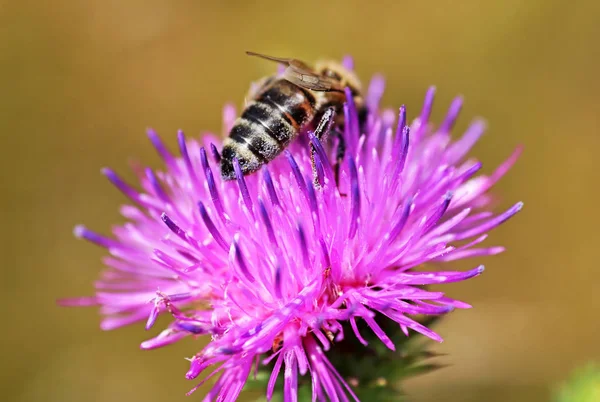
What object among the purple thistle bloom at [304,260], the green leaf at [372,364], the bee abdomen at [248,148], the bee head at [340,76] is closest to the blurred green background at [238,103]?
the bee head at [340,76]

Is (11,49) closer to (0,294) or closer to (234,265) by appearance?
(0,294)

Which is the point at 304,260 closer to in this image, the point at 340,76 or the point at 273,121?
the point at 273,121

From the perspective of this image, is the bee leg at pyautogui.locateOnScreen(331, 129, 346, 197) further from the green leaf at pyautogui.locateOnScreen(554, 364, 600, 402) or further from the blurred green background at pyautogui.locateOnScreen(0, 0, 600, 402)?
the green leaf at pyautogui.locateOnScreen(554, 364, 600, 402)

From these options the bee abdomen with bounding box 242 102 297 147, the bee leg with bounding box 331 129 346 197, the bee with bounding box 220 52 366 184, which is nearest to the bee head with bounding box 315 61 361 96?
the bee with bounding box 220 52 366 184

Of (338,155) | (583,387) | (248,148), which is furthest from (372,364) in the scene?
(583,387)

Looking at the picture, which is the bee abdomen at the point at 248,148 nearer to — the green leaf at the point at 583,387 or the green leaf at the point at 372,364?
the green leaf at the point at 372,364

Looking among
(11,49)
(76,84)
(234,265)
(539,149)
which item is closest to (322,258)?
(234,265)
